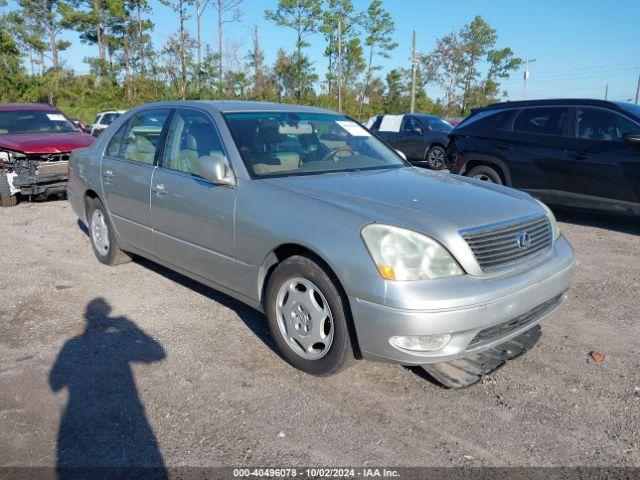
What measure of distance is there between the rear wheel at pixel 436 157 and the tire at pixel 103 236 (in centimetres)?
1111

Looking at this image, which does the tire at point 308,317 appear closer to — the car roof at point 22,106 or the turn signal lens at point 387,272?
the turn signal lens at point 387,272

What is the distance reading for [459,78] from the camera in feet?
156

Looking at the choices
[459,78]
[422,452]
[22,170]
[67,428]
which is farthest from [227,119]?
[459,78]

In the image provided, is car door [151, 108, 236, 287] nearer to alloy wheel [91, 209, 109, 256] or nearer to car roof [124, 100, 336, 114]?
car roof [124, 100, 336, 114]

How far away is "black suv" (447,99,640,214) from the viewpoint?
22.5 feet

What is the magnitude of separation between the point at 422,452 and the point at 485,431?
15.6 inches

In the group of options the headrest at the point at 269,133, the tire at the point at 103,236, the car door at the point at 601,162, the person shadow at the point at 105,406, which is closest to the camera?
the person shadow at the point at 105,406

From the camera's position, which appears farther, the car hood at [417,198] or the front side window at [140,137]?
the front side window at [140,137]

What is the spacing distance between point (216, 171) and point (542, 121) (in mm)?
5770

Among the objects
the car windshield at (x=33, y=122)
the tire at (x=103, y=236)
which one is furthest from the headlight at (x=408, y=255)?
the car windshield at (x=33, y=122)

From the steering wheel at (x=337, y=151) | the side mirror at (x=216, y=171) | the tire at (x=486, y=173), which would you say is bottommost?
the tire at (x=486, y=173)

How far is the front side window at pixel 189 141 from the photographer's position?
4.10 metres

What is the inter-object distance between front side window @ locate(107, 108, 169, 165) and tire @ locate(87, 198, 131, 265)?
63 centimetres

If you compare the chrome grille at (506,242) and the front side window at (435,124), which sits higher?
the front side window at (435,124)
